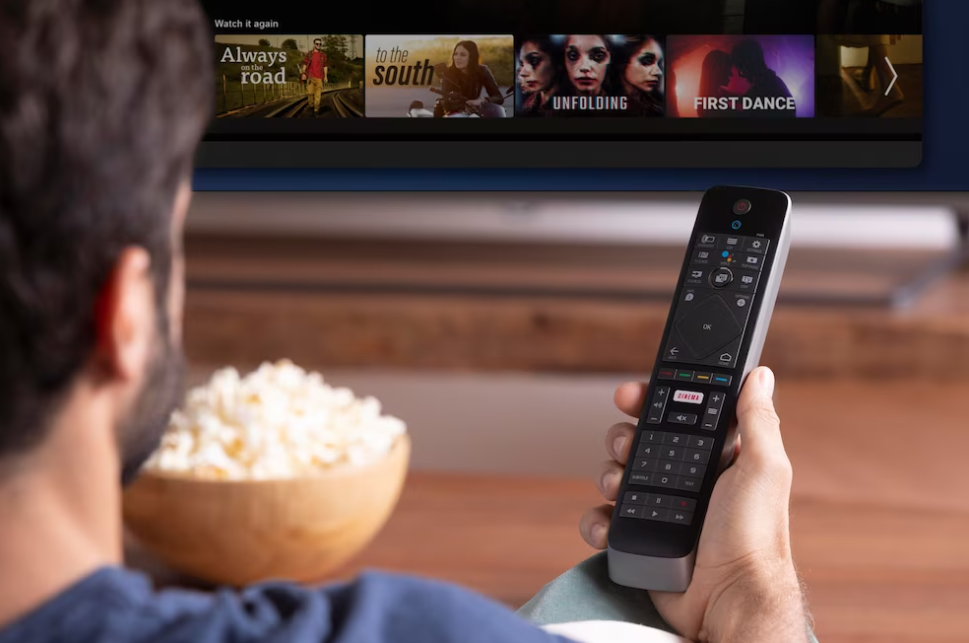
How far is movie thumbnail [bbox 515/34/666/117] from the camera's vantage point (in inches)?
46.5

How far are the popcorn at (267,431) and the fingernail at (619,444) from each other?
0.15 metres

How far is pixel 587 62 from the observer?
1188 millimetres

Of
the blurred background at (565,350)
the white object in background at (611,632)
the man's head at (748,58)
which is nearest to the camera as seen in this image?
the white object in background at (611,632)

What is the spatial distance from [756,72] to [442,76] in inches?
12.1

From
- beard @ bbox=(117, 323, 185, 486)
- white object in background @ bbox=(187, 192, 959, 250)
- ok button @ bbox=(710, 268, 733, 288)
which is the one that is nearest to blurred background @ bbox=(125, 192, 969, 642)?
white object in background @ bbox=(187, 192, 959, 250)

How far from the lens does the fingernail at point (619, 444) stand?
799mm

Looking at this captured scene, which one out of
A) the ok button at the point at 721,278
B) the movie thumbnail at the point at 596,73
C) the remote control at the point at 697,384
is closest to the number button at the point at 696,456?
the remote control at the point at 697,384

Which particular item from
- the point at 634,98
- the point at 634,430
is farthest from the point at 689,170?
the point at 634,430

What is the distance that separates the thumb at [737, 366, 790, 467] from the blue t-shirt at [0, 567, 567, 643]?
305mm

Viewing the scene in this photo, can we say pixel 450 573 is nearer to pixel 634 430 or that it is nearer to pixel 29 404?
pixel 634 430

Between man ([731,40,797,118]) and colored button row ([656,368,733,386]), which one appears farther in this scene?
man ([731,40,797,118])

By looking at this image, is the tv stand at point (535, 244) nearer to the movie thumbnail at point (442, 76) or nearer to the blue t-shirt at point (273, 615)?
the movie thumbnail at point (442, 76)

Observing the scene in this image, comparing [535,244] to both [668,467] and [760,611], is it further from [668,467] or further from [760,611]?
[760,611]

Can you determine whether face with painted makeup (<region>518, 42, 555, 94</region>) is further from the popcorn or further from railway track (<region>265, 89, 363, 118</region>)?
the popcorn
